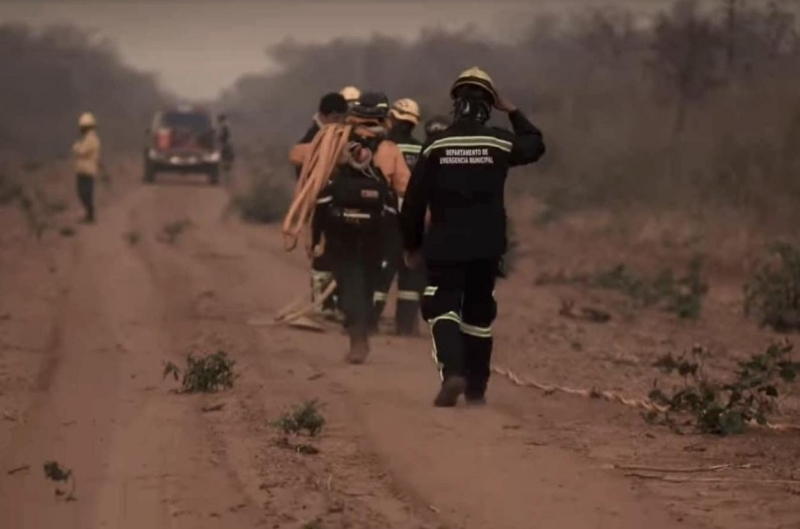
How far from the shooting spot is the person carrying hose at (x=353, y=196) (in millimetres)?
11820

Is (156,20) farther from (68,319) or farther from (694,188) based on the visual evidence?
(68,319)

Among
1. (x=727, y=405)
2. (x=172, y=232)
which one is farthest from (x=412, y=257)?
(x=172, y=232)

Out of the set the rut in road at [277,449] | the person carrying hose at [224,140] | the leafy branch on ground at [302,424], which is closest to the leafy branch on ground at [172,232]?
the rut in road at [277,449]

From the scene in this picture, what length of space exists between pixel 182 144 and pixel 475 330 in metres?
32.4

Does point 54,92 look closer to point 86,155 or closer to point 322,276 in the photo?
point 86,155

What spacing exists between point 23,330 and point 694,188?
14580 mm

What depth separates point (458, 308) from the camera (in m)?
9.84

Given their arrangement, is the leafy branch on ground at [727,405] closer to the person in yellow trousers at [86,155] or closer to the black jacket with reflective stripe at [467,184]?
the black jacket with reflective stripe at [467,184]

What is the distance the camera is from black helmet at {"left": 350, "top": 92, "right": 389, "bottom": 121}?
39.0 feet

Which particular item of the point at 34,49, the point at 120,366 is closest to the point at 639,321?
the point at 120,366

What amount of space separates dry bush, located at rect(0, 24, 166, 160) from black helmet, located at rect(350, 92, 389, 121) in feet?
144

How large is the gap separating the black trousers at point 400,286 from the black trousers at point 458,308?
9.92 feet

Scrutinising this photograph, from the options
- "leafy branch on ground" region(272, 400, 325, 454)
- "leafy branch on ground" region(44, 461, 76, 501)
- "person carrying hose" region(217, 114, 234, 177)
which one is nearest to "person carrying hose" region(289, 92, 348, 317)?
"leafy branch on ground" region(272, 400, 325, 454)

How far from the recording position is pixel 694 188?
26641mm
